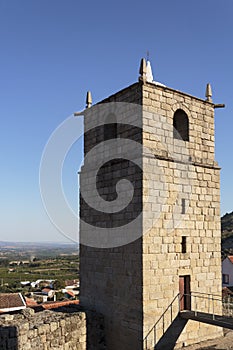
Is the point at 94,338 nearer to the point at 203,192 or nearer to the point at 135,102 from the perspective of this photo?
the point at 203,192

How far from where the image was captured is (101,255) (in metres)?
8.76

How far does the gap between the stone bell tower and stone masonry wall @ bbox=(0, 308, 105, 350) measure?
38 cm

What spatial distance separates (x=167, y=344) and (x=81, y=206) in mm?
3809

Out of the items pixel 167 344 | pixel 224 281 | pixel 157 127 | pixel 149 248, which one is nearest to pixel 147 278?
pixel 149 248

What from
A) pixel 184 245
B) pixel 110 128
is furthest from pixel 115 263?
pixel 110 128

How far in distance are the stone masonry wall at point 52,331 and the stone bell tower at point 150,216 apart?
1.26ft

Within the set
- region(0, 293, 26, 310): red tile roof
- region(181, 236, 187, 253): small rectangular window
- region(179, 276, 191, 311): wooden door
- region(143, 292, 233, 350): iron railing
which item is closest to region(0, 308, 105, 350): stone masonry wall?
region(143, 292, 233, 350): iron railing

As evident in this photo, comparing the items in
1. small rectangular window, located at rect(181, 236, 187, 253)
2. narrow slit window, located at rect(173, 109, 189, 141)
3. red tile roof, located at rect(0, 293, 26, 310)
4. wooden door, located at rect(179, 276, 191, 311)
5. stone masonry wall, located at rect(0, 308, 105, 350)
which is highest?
narrow slit window, located at rect(173, 109, 189, 141)

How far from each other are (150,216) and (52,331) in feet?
9.44

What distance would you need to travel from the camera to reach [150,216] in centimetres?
764

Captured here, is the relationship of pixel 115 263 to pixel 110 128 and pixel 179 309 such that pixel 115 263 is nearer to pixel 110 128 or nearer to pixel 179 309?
pixel 179 309

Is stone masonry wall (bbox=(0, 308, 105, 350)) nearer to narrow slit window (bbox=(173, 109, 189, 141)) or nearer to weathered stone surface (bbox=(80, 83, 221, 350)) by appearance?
weathered stone surface (bbox=(80, 83, 221, 350))

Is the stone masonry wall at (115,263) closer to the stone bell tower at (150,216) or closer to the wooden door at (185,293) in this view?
the stone bell tower at (150,216)

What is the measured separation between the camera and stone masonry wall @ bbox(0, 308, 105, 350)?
256 inches
